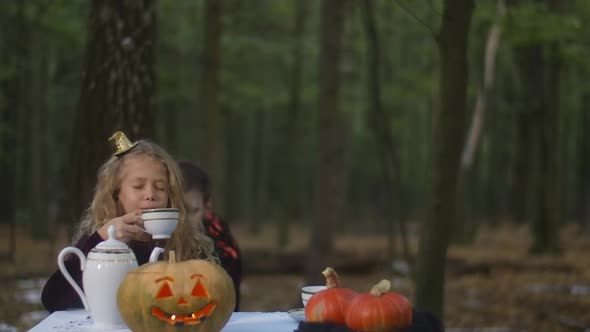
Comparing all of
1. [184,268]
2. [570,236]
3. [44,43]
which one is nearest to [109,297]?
[184,268]

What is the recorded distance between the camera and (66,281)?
2.99 meters

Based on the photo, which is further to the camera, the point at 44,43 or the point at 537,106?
the point at 44,43

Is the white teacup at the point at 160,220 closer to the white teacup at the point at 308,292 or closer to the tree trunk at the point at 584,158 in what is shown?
the white teacup at the point at 308,292

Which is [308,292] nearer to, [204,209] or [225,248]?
[225,248]

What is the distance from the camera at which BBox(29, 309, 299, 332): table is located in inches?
102

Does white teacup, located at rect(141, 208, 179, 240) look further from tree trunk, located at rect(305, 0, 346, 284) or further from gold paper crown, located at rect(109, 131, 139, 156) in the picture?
tree trunk, located at rect(305, 0, 346, 284)

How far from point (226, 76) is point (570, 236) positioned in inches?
414

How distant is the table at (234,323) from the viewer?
8.48 ft

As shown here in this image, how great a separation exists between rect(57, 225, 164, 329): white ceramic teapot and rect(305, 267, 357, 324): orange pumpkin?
51 centimetres

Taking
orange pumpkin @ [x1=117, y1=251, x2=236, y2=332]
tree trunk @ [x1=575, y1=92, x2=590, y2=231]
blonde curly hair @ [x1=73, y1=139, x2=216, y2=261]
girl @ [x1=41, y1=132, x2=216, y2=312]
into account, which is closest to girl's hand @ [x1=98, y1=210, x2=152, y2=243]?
girl @ [x1=41, y1=132, x2=216, y2=312]

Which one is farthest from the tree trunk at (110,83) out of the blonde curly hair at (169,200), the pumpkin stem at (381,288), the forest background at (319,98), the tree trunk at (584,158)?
the tree trunk at (584,158)

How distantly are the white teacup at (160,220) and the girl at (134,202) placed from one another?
31cm

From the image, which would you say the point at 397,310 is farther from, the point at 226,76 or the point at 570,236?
the point at 570,236

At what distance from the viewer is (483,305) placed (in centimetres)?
987
